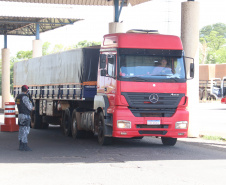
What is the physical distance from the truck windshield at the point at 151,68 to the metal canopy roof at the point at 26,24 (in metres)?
26.6

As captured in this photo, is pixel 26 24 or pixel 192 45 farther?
pixel 26 24

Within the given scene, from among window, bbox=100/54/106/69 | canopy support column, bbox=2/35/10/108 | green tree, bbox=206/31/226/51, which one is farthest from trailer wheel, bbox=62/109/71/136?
green tree, bbox=206/31/226/51

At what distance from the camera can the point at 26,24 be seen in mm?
47688

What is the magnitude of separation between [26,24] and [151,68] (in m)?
32.7

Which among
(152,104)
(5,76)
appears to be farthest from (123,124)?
(5,76)

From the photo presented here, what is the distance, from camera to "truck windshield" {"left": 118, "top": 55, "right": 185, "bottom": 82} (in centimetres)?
1622

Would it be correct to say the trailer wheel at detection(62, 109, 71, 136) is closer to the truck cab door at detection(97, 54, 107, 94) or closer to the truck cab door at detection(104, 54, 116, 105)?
the truck cab door at detection(97, 54, 107, 94)

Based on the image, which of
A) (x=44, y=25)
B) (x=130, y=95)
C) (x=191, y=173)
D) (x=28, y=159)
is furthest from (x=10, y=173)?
(x=44, y=25)

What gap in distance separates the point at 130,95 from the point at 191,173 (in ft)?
16.6

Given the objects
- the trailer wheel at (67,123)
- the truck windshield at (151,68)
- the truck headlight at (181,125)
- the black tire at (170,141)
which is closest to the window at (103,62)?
the truck windshield at (151,68)

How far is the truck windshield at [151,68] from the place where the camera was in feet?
53.2

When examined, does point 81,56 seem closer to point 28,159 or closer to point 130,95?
point 130,95

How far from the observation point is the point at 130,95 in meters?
16.1

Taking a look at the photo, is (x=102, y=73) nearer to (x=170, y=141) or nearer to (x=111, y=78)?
(x=111, y=78)
